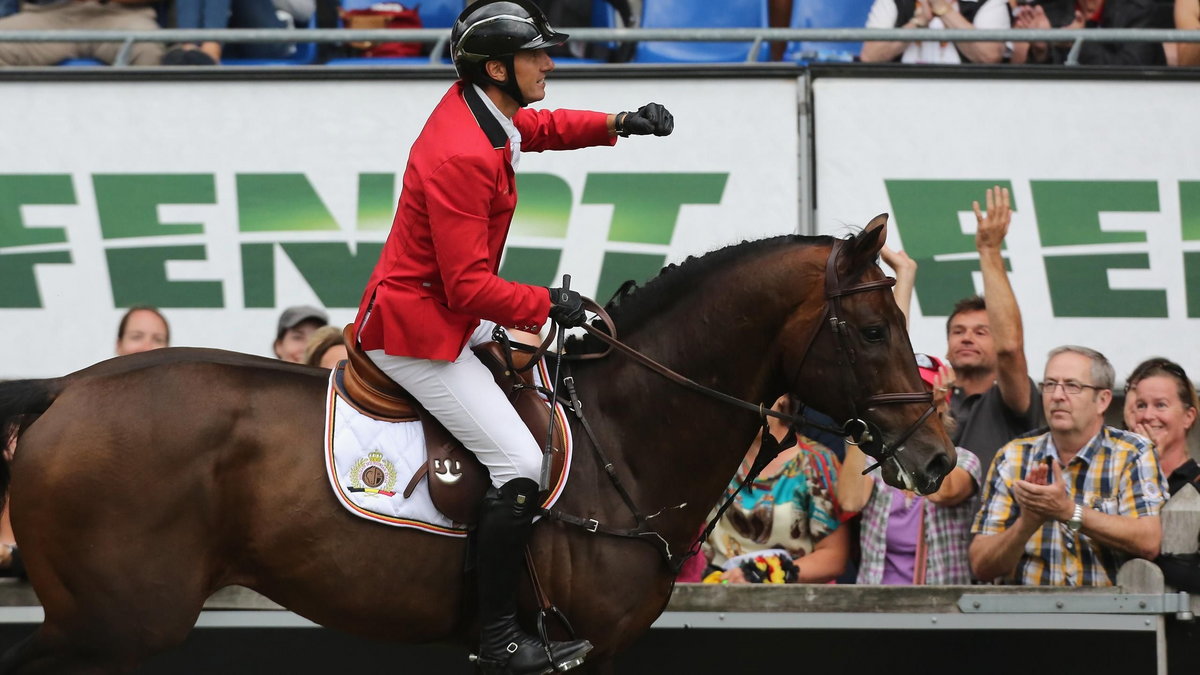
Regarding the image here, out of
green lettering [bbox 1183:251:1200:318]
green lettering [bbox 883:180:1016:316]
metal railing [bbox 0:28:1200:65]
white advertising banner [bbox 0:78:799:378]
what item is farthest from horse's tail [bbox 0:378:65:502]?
green lettering [bbox 1183:251:1200:318]

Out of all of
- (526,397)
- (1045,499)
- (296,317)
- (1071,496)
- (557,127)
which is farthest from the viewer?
(296,317)

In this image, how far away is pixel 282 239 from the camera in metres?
7.11

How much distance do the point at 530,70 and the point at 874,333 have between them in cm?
139

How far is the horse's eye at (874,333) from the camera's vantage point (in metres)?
4.34

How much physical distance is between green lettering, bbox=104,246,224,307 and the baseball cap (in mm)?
414

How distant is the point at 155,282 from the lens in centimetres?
711

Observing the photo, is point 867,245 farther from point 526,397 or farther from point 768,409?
point 526,397

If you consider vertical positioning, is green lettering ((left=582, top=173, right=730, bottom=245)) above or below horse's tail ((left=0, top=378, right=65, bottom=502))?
above

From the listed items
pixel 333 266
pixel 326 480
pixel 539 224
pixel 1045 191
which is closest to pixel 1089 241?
pixel 1045 191

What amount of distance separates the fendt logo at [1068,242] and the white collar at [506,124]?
9.97 feet

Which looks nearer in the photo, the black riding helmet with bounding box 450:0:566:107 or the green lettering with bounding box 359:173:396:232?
the black riding helmet with bounding box 450:0:566:107

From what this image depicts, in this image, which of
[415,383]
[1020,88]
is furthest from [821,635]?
[1020,88]

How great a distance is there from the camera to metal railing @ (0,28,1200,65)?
23.2 ft

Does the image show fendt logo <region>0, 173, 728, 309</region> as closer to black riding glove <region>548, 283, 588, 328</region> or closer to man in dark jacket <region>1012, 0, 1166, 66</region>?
man in dark jacket <region>1012, 0, 1166, 66</region>
